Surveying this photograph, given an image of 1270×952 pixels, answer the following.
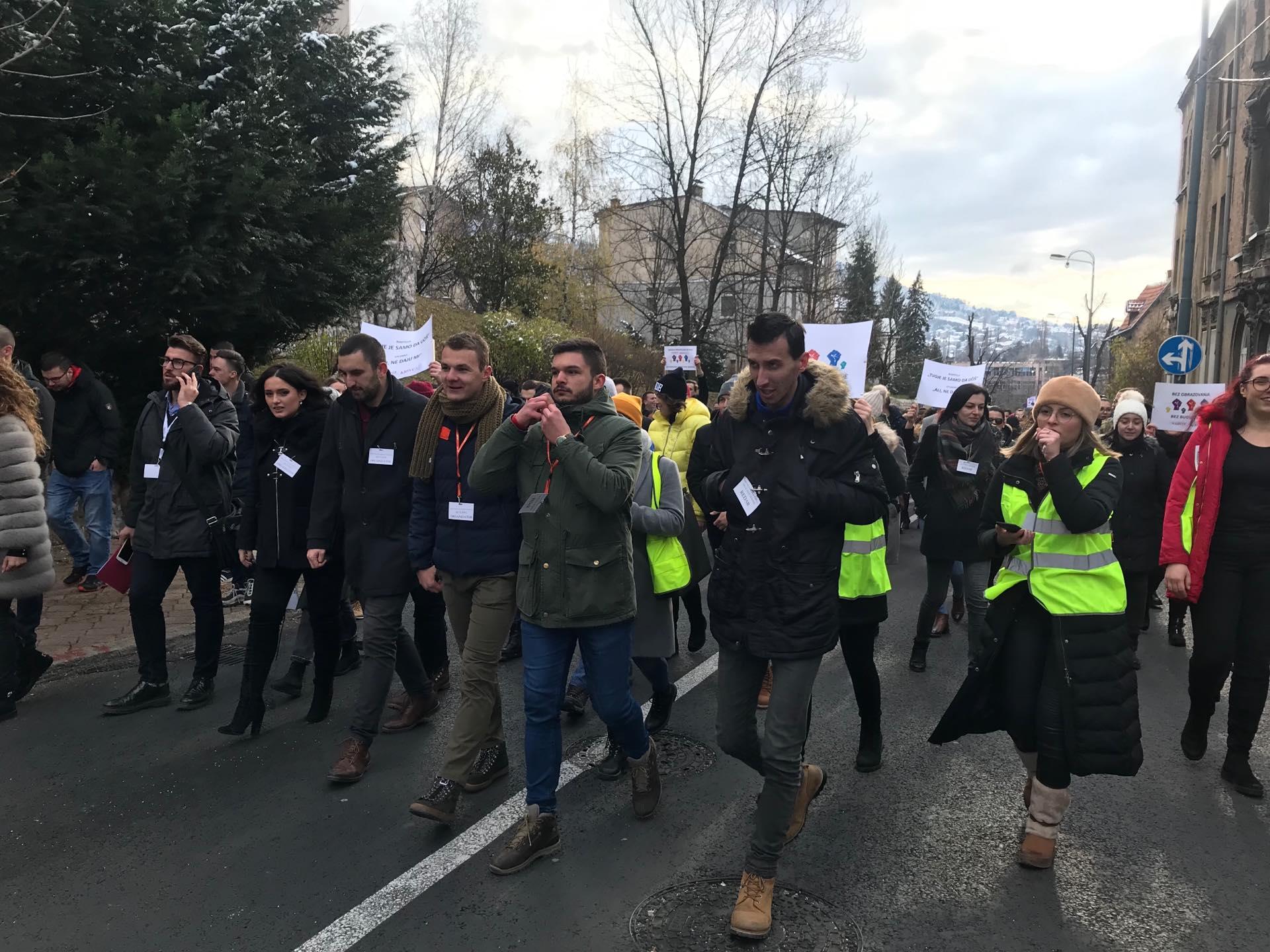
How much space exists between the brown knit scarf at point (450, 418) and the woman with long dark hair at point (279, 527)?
912mm

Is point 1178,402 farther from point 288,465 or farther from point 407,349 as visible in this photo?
point 288,465

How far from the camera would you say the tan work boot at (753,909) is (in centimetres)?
314

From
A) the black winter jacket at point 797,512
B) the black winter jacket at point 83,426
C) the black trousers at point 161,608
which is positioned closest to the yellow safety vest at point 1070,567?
the black winter jacket at point 797,512

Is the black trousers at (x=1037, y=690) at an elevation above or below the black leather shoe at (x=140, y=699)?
above

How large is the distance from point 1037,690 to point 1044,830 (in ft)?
1.77

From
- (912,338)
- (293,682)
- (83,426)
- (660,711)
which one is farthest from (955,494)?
(912,338)

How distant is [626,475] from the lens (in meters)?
3.68

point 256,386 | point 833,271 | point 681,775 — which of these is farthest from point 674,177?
point 681,775

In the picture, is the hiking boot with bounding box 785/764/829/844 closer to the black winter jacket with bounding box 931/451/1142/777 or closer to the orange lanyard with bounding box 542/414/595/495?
the black winter jacket with bounding box 931/451/1142/777

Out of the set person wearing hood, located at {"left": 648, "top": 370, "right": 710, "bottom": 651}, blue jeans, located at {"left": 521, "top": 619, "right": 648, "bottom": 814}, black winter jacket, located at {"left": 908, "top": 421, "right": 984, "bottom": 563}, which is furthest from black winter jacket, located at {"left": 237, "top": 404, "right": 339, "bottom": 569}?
black winter jacket, located at {"left": 908, "top": 421, "right": 984, "bottom": 563}

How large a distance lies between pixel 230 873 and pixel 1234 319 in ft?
114

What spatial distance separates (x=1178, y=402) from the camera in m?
9.58

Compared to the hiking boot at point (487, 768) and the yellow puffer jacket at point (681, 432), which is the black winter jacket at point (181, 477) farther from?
the yellow puffer jacket at point (681, 432)

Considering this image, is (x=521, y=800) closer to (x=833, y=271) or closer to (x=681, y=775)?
(x=681, y=775)
